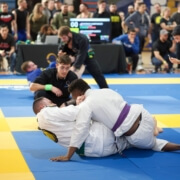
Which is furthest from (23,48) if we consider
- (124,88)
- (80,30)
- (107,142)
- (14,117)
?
(107,142)

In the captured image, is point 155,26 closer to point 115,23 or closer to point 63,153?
point 115,23

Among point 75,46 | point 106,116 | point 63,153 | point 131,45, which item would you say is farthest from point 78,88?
point 131,45

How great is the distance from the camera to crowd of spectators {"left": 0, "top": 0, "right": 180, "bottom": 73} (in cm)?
1838

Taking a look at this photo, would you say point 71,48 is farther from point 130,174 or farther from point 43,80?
point 130,174

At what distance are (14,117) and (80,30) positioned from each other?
7.79 meters

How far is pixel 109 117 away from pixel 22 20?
1211 cm

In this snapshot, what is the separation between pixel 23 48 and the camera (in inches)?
679

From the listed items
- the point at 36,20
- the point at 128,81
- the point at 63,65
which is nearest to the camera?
the point at 63,65

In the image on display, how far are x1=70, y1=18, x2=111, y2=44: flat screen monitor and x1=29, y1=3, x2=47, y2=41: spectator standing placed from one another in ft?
4.70

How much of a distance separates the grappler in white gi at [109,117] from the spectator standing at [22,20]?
1174 cm

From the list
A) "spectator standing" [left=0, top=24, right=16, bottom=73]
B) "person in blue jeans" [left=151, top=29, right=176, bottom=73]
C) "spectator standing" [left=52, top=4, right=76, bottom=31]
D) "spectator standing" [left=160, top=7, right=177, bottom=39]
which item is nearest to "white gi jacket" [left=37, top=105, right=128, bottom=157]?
"spectator standing" [left=0, top=24, right=16, bottom=73]

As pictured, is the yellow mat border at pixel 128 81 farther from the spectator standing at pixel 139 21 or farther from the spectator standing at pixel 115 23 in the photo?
the spectator standing at pixel 115 23

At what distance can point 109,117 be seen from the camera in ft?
25.2

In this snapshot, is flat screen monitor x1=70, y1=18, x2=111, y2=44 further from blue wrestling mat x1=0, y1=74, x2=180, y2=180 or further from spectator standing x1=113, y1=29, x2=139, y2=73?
blue wrestling mat x1=0, y1=74, x2=180, y2=180
